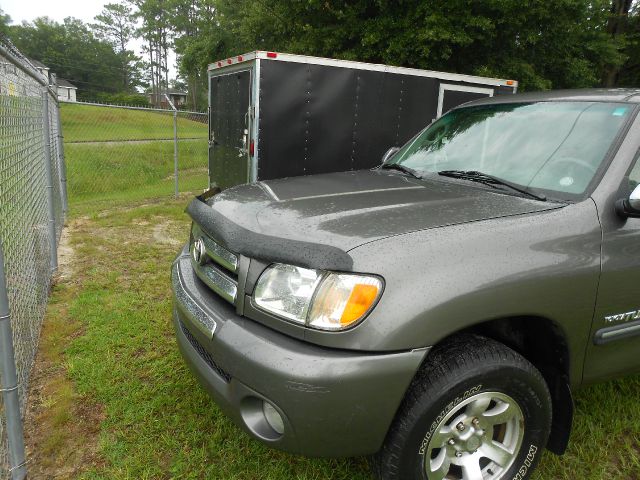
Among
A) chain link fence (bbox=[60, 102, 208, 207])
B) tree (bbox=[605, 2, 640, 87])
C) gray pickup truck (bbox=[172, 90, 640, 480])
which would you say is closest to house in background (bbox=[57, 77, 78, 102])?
chain link fence (bbox=[60, 102, 208, 207])

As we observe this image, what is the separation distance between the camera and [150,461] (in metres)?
2.41

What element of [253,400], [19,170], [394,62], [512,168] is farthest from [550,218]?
[394,62]

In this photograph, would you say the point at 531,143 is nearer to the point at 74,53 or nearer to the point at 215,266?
the point at 215,266

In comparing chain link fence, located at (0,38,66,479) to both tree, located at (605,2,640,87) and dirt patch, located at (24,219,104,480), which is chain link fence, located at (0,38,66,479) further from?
tree, located at (605,2,640,87)

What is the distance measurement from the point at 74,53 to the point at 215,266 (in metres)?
94.6

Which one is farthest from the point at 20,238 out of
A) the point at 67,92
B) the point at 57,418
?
the point at 67,92

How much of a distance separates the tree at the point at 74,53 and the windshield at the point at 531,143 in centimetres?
8646

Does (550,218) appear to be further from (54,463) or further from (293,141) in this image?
(293,141)

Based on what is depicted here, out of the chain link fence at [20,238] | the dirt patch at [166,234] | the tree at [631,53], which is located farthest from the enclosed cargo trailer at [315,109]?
the tree at [631,53]

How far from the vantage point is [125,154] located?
14977 mm

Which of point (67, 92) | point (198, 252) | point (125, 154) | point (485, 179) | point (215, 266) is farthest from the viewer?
point (67, 92)

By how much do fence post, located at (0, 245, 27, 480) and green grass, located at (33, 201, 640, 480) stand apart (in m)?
0.22

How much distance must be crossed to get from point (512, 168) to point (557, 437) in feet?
4.53

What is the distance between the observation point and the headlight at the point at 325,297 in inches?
68.9
